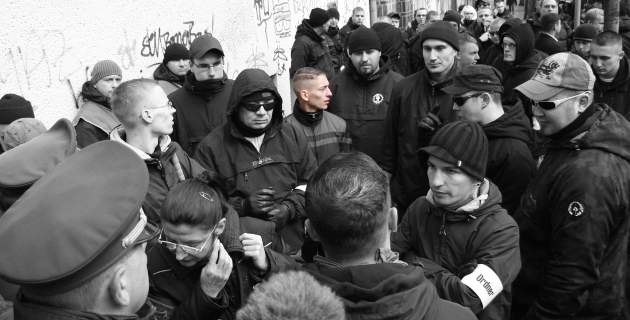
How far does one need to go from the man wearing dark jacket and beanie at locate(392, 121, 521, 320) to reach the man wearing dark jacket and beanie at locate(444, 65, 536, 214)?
0.66 meters

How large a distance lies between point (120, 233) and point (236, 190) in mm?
2166

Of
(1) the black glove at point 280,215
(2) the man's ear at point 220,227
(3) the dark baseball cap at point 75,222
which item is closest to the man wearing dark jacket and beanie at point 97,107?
(1) the black glove at point 280,215

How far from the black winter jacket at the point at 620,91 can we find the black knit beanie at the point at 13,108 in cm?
506

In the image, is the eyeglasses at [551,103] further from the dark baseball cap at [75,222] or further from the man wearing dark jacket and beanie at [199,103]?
the man wearing dark jacket and beanie at [199,103]

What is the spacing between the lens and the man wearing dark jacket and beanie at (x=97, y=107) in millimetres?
4504

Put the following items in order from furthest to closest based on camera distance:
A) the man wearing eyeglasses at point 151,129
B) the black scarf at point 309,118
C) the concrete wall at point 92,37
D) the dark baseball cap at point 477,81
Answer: the black scarf at point 309,118
the concrete wall at point 92,37
the dark baseball cap at point 477,81
the man wearing eyeglasses at point 151,129

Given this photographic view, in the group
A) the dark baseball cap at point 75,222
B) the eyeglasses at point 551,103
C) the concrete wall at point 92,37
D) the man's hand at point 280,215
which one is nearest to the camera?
the dark baseball cap at point 75,222

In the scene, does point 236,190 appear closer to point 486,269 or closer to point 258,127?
point 258,127

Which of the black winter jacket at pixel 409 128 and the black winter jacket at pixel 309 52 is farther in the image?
the black winter jacket at pixel 309 52

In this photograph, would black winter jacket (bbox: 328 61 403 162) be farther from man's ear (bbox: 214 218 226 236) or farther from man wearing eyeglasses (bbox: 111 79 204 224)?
man's ear (bbox: 214 218 226 236)

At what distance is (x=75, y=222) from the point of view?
1517mm

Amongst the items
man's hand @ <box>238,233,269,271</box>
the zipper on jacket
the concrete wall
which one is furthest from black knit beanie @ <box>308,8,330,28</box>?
man's hand @ <box>238,233,269,271</box>

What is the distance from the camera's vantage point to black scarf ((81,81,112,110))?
15.4 feet

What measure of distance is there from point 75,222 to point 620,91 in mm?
5489
